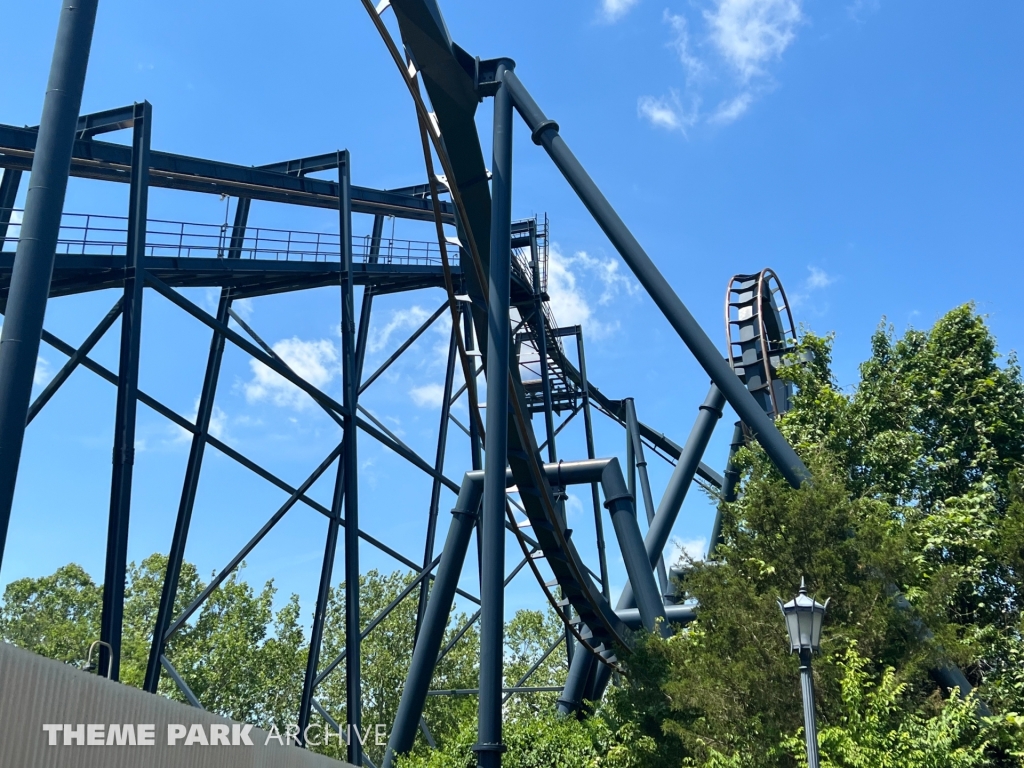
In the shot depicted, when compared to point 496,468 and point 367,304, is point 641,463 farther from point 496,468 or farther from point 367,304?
point 496,468

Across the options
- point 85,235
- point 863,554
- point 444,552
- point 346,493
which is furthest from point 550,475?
point 85,235

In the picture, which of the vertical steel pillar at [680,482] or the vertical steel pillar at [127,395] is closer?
the vertical steel pillar at [127,395]

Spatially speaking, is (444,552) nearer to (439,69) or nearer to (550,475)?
(550,475)

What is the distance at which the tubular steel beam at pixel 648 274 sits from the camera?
10.7 metres

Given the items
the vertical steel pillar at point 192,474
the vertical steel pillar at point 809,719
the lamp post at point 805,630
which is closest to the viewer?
the vertical steel pillar at point 809,719

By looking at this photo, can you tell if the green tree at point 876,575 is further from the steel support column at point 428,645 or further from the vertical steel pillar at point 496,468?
the steel support column at point 428,645

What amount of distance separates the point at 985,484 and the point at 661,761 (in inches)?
196

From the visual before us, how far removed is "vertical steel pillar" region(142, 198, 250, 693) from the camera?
11.6 meters

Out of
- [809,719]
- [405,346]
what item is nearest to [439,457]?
[405,346]

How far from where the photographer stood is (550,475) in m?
13.1

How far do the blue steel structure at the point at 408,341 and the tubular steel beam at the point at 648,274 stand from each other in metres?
0.02

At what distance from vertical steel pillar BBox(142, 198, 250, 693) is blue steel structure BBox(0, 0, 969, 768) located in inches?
1.3

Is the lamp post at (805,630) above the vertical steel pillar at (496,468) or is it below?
below

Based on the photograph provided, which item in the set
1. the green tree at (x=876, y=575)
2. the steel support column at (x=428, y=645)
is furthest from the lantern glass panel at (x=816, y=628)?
A: the steel support column at (x=428, y=645)
